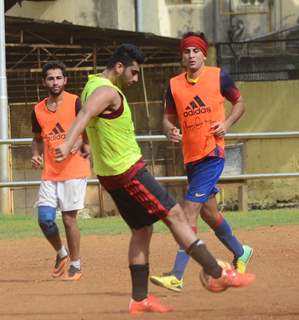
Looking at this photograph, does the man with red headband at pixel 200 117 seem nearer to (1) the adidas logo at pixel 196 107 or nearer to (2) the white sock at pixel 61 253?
(1) the adidas logo at pixel 196 107

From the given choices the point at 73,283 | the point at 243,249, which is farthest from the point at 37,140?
the point at 243,249

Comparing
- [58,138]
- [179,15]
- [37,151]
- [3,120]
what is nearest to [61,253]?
[37,151]

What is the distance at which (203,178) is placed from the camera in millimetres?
8789

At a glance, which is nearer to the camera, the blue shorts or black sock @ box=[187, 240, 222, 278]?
black sock @ box=[187, 240, 222, 278]

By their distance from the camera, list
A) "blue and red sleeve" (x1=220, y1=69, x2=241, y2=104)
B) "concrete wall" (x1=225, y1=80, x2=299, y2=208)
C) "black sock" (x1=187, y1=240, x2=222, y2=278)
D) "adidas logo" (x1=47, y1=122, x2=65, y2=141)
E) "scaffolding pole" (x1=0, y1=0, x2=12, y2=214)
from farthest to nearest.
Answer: "concrete wall" (x1=225, y1=80, x2=299, y2=208)
"scaffolding pole" (x1=0, y1=0, x2=12, y2=214)
"adidas logo" (x1=47, y1=122, x2=65, y2=141)
"blue and red sleeve" (x1=220, y1=69, x2=241, y2=104)
"black sock" (x1=187, y1=240, x2=222, y2=278)

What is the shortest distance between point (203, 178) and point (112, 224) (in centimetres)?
644

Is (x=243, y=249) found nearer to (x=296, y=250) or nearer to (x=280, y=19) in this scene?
(x=296, y=250)

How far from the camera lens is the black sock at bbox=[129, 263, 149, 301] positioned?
7.73 m

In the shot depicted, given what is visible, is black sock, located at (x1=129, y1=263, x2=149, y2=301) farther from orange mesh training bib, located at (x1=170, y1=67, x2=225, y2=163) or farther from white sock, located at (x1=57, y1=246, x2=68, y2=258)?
white sock, located at (x1=57, y1=246, x2=68, y2=258)

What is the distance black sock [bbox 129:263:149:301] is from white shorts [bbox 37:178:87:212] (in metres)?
2.30

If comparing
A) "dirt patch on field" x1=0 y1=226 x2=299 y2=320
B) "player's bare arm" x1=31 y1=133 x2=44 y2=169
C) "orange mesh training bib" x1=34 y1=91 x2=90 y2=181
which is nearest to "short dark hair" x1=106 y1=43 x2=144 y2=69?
"dirt patch on field" x1=0 y1=226 x2=299 y2=320

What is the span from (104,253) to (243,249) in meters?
2.69

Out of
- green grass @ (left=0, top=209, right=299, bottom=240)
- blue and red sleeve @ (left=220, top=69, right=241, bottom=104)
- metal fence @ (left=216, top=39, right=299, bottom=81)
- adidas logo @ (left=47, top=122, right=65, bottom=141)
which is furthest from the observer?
metal fence @ (left=216, top=39, right=299, bottom=81)

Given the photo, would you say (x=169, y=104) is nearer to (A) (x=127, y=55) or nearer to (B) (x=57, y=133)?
(B) (x=57, y=133)
